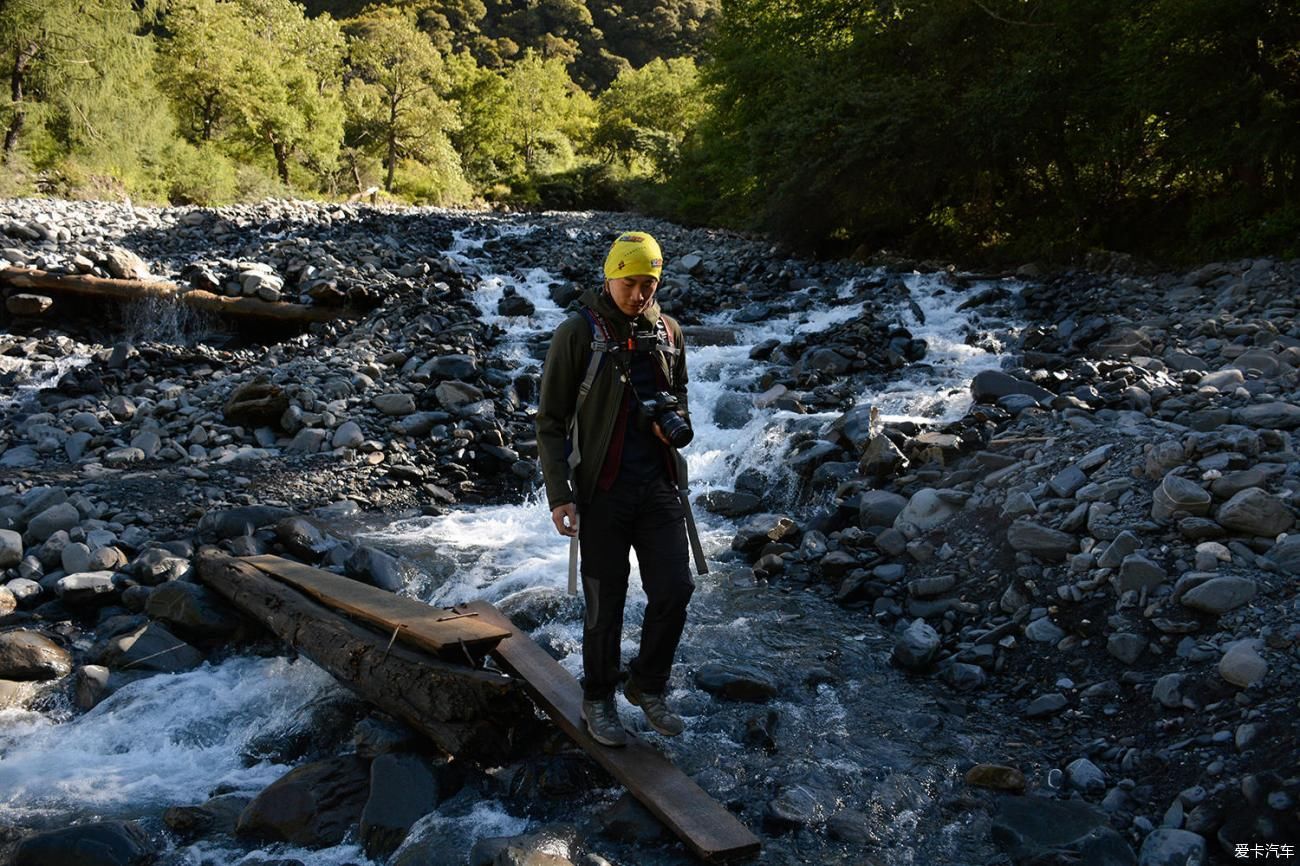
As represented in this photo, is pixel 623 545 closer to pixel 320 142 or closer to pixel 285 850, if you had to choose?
pixel 285 850

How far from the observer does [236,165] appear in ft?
100

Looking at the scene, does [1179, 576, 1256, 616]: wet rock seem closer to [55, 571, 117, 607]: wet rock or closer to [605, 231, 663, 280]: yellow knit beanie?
[605, 231, 663, 280]: yellow knit beanie

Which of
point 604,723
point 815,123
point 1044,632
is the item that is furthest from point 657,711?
point 815,123

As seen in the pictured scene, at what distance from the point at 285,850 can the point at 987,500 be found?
4935 millimetres

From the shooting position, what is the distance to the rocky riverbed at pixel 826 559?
12.8 ft

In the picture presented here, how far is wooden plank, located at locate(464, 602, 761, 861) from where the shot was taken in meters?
3.59

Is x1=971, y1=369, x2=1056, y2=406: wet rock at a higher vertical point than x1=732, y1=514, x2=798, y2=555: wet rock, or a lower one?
higher

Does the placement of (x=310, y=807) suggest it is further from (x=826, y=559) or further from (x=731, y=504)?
(x=731, y=504)

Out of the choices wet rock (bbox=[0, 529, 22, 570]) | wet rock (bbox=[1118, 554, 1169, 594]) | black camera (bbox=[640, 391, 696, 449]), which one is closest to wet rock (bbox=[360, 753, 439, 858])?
black camera (bbox=[640, 391, 696, 449])

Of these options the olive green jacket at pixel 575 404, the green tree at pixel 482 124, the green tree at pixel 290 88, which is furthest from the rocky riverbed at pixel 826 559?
the green tree at pixel 482 124

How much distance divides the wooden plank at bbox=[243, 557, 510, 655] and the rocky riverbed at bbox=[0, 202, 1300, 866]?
0.46m

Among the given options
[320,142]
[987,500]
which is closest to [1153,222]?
[987,500]

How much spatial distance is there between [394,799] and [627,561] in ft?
4.80

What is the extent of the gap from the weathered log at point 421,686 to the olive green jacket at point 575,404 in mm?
1115
